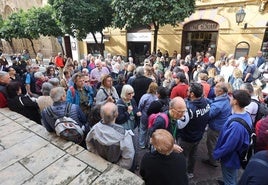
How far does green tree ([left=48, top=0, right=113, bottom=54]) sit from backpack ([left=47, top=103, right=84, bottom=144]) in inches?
313

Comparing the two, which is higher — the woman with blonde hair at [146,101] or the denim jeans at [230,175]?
the woman with blonde hair at [146,101]

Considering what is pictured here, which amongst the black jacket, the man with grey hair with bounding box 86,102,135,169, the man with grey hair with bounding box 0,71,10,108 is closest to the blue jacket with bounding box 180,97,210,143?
the man with grey hair with bounding box 86,102,135,169

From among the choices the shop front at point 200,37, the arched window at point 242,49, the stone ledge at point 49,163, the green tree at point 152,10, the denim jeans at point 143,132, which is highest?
the green tree at point 152,10

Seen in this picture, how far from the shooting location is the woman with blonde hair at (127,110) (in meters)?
2.84

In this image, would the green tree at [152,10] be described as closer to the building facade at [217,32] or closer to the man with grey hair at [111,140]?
the building facade at [217,32]

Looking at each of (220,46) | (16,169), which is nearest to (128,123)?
(16,169)

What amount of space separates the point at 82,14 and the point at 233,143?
9.17m

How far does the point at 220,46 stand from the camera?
1057cm

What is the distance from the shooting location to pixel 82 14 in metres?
8.88

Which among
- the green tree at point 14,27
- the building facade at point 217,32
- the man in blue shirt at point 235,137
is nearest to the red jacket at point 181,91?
the man in blue shirt at point 235,137

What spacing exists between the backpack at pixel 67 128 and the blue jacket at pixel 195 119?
1681 millimetres

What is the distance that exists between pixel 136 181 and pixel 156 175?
0.21m

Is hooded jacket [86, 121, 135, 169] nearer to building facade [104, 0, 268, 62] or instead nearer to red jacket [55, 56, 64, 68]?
red jacket [55, 56, 64, 68]

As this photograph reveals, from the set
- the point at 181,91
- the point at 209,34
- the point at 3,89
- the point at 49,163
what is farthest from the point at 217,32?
the point at 49,163
